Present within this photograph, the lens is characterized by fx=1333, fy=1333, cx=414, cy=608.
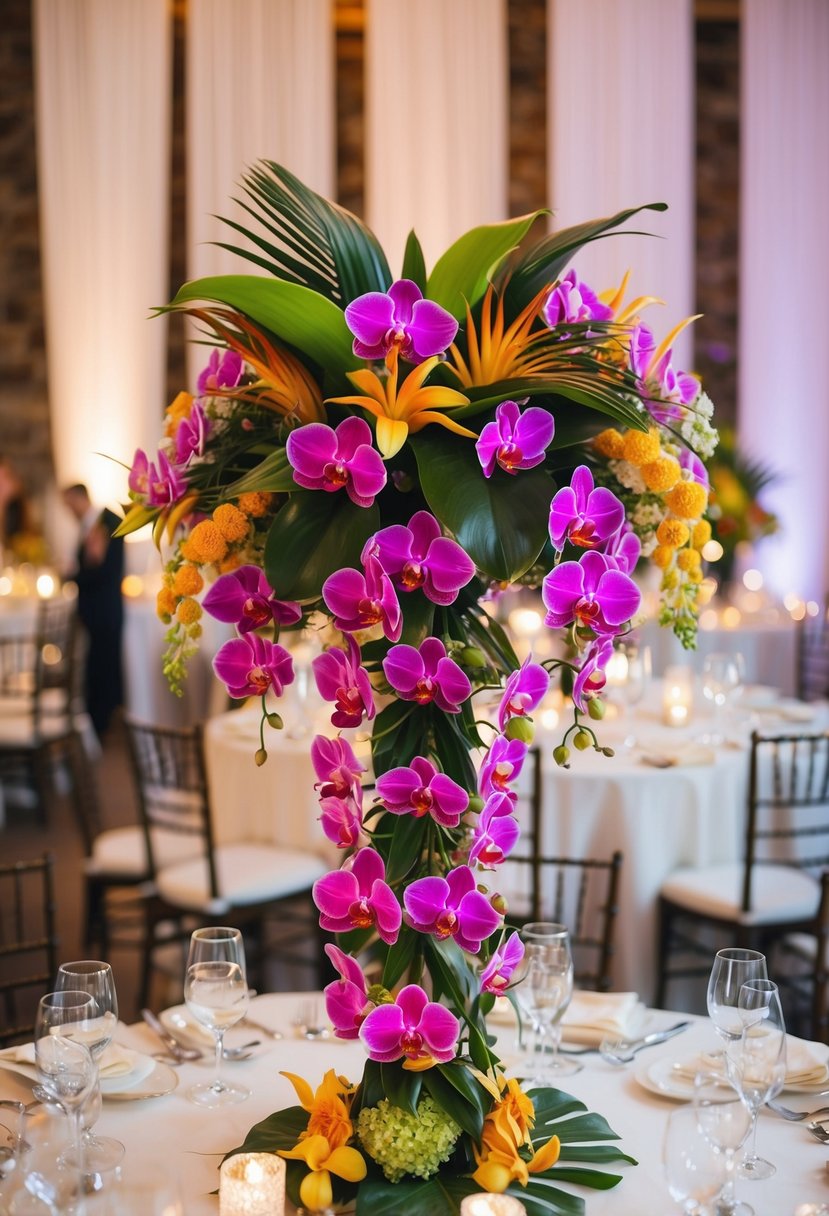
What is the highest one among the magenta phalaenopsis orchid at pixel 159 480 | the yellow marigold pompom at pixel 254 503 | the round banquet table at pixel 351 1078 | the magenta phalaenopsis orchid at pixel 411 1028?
the magenta phalaenopsis orchid at pixel 159 480

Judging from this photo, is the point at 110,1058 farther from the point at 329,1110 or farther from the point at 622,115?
the point at 622,115

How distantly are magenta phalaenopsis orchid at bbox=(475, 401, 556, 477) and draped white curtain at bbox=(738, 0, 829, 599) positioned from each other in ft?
28.4

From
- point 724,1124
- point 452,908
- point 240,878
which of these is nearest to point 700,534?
point 452,908

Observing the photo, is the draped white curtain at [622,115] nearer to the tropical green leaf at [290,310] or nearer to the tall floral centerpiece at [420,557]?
the tall floral centerpiece at [420,557]

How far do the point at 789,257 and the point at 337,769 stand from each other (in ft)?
30.0

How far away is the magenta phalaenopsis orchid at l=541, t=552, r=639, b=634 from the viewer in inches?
50.4

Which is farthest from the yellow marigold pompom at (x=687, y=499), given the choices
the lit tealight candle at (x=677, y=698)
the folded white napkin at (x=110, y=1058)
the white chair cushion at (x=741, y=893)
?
the lit tealight candle at (x=677, y=698)

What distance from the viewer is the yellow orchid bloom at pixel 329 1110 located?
1348 mm

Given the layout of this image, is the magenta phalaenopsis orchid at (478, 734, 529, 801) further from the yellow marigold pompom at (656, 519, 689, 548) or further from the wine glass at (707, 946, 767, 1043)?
Answer: the wine glass at (707, 946, 767, 1043)

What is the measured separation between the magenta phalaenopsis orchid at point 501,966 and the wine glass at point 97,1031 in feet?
1.39

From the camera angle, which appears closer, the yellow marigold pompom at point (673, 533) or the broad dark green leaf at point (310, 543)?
the broad dark green leaf at point (310, 543)

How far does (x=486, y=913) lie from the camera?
1.29 meters

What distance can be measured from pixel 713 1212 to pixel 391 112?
361 inches

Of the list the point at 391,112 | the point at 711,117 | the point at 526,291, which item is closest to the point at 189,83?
the point at 391,112
